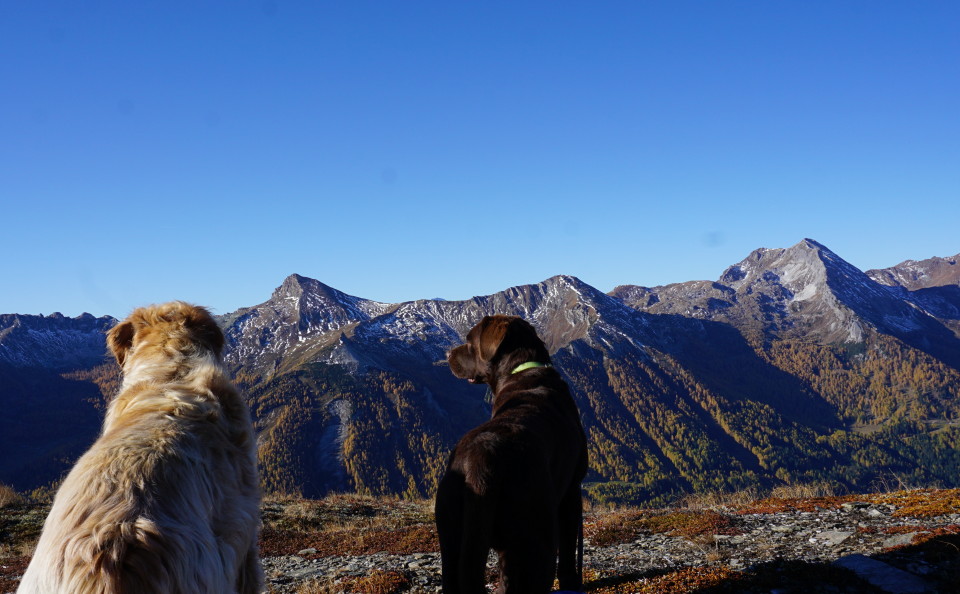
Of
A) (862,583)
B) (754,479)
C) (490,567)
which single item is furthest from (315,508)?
(754,479)

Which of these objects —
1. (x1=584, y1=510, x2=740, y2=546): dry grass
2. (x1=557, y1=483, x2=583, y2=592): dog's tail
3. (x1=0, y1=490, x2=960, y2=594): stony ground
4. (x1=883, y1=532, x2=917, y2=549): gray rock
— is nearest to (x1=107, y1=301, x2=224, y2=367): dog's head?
(x1=0, y1=490, x2=960, y2=594): stony ground

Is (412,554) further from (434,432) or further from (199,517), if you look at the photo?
(434,432)

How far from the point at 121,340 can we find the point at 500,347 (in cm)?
379

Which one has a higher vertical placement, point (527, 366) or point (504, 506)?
point (527, 366)

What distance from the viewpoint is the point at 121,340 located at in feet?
18.9

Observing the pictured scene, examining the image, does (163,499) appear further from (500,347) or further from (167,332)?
(500,347)

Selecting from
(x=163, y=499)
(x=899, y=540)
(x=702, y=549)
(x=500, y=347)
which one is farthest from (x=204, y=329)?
(x=899, y=540)

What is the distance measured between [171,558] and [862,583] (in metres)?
5.87

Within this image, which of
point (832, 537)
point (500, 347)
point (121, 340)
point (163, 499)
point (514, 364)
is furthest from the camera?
point (832, 537)

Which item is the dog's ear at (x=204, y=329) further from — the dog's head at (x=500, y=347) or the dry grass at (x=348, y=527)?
the dry grass at (x=348, y=527)

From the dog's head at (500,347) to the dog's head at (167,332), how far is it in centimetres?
274

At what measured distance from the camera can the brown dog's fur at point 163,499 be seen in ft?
9.29

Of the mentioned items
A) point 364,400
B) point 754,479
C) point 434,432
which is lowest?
point 754,479

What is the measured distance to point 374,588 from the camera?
6625 mm
